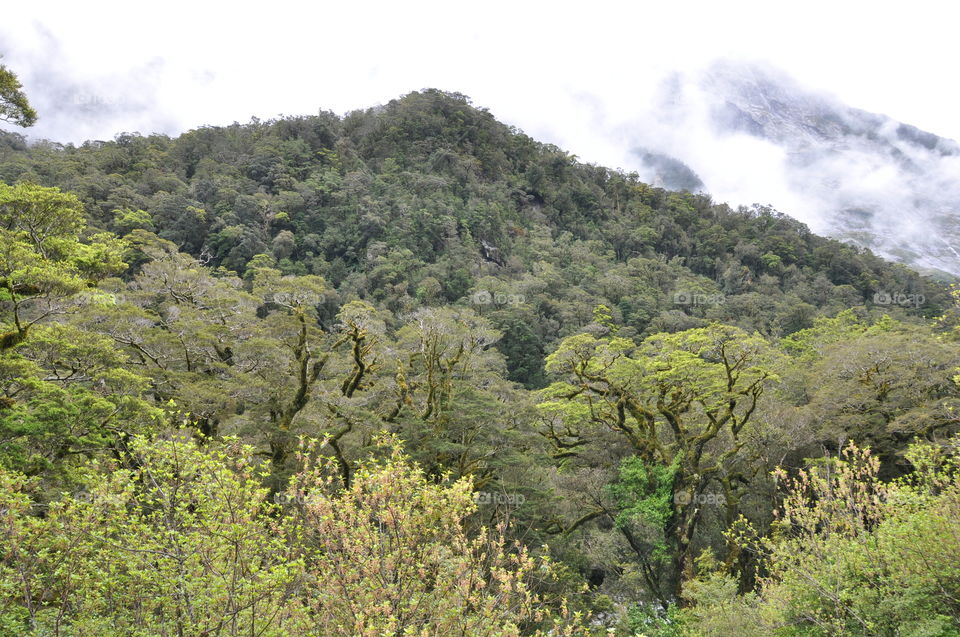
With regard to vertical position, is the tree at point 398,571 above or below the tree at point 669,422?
above

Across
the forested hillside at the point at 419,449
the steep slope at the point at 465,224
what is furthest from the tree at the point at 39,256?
the steep slope at the point at 465,224

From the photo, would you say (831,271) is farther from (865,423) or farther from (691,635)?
(691,635)

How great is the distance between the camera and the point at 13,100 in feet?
29.5

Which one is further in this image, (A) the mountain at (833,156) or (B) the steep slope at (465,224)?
(A) the mountain at (833,156)

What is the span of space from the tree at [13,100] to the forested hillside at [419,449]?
7.32ft

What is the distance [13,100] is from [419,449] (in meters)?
10.6

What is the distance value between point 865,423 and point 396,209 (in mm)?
44996

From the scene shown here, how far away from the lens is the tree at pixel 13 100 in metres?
8.89

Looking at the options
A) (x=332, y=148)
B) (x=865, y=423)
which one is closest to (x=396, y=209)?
(x=332, y=148)

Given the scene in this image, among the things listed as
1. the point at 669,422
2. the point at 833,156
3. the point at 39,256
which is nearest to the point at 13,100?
the point at 39,256

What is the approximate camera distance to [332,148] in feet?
220

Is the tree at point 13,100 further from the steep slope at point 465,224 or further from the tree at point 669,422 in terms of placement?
the steep slope at point 465,224

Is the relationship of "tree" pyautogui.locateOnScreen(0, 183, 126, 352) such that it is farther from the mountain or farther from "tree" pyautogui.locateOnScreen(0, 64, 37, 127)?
the mountain

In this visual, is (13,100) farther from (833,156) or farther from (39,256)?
(833,156)
